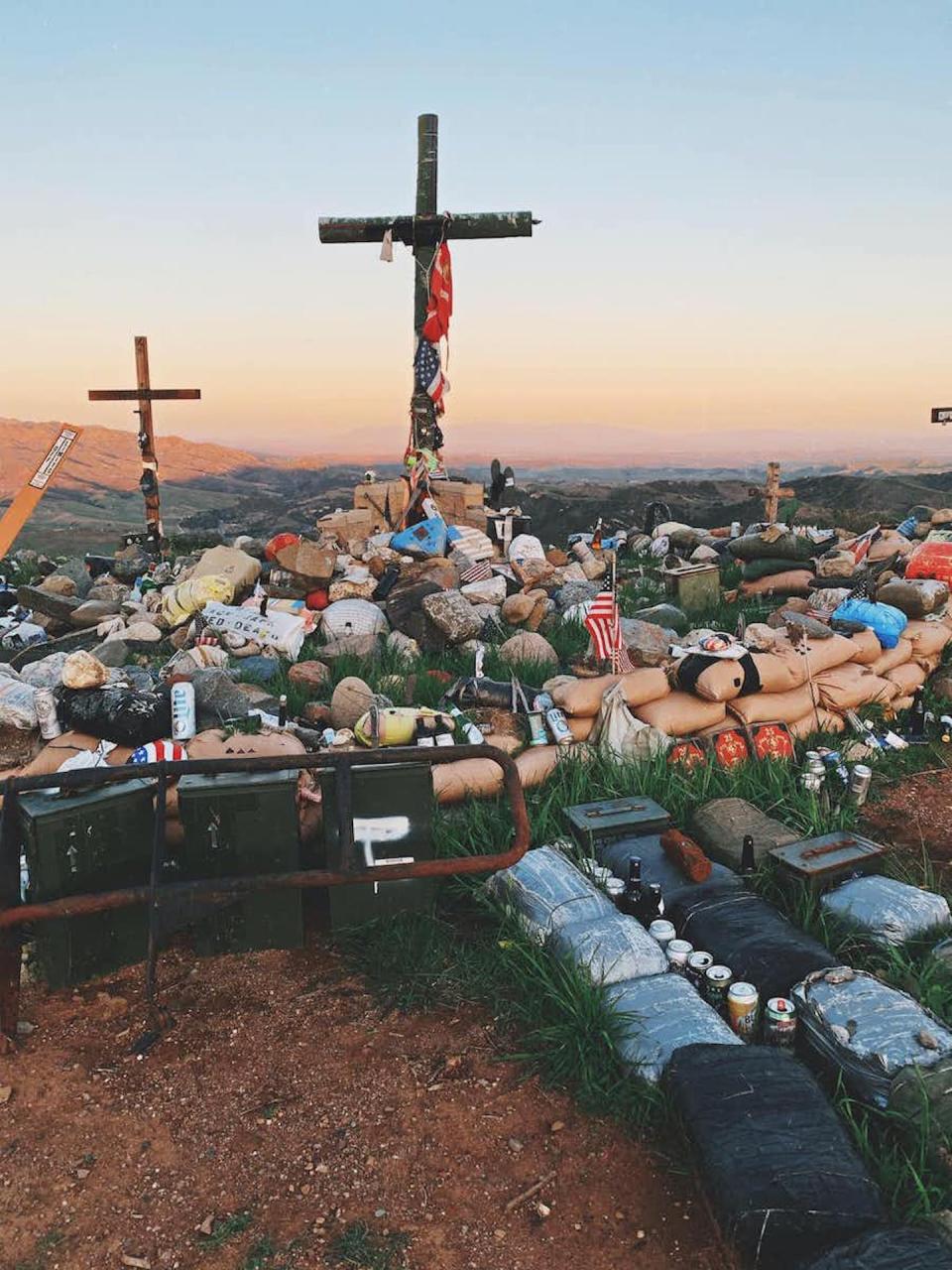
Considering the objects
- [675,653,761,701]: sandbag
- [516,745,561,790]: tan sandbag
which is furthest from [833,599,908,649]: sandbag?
[516,745,561,790]: tan sandbag

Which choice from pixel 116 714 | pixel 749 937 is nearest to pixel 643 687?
pixel 749 937

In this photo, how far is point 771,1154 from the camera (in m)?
2.20

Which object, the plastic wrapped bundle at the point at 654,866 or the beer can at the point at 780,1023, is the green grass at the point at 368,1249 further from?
the plastic wrapped bundle at the point at 654,866

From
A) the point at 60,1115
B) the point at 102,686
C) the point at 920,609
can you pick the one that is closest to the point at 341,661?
the point at 102,686

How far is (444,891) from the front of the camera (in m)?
3.93

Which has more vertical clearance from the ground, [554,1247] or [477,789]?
[477,789]

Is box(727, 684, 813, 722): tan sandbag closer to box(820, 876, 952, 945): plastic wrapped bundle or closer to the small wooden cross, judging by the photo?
box(820, 876, 952, 945): plastic wrapped bundle

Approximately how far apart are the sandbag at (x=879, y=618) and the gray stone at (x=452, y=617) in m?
3.01

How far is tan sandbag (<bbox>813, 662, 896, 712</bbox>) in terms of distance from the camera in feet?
19.6

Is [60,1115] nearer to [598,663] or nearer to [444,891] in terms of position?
[444,891]

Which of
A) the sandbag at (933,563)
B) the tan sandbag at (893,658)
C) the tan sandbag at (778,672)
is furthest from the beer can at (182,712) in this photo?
the sandbag at (933,563)

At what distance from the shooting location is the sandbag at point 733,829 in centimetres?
405

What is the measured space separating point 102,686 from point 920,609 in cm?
631

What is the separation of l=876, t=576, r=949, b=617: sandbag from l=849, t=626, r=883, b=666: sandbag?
2.88 ft
